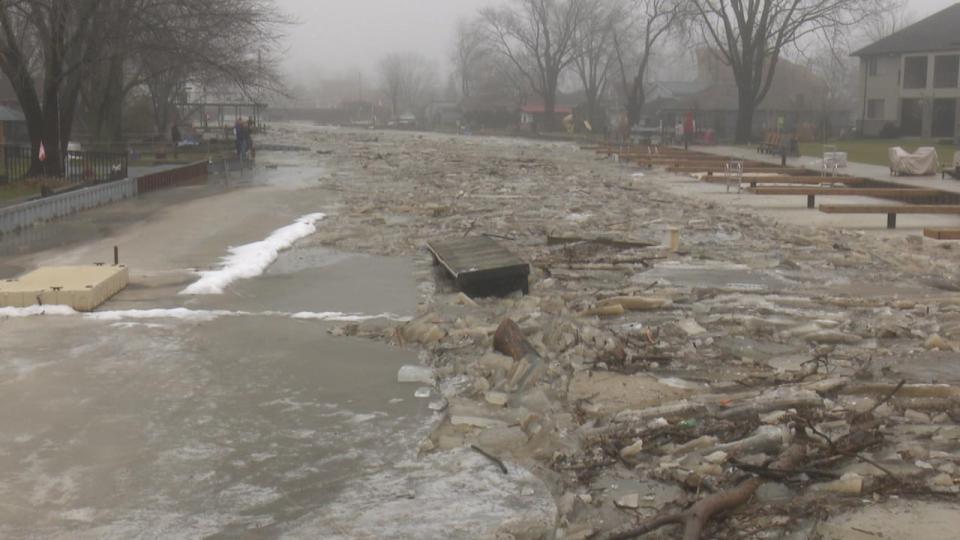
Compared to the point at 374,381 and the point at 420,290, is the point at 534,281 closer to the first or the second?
the point at 420,290

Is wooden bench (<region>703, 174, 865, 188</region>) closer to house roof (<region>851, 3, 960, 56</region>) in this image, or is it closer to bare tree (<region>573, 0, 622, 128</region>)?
house roof (<region>851, 3, 960, 56</region>)

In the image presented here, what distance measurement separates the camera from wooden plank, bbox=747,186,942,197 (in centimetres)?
2557

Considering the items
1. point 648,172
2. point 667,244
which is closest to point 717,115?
point 648,172

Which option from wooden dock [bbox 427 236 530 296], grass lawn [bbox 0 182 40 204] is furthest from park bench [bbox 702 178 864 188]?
grass lawn [bbox 0 182 40 204]

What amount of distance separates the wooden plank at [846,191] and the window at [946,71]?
40.3 meters

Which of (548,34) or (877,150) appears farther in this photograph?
(548,34)

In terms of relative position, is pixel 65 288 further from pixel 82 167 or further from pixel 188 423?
pixel 82 167

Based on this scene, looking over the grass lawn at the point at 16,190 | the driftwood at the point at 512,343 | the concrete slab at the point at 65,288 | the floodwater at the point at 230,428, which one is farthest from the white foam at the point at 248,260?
the grass lawn at the point at 16,190

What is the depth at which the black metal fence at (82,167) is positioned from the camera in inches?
1013

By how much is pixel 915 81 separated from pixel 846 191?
42869 millimetres

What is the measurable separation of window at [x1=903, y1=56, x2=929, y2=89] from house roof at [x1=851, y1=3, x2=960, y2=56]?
0.59m

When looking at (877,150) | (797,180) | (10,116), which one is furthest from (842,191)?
(10,116)

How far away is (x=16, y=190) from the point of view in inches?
897

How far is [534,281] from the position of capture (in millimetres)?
13719
